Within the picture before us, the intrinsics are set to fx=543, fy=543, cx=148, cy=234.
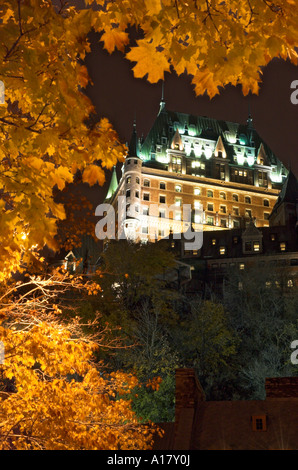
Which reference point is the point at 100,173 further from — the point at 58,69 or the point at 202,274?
the point at 202,274

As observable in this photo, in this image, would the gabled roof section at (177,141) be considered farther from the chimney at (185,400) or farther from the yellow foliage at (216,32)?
the yellow foliage at (216,32)

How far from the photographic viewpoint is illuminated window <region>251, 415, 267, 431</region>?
764 inches

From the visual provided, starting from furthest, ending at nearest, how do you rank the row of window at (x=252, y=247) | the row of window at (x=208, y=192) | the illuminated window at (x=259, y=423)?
the row of window at (x=208, y=192), the row of window at (x=252, y=247), the illuminated window at (x=259, y=423)

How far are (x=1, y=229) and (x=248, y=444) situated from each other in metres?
14.9

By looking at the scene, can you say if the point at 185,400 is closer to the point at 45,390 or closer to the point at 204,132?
the point at 45,390

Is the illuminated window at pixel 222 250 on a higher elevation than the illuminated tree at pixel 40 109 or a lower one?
higher

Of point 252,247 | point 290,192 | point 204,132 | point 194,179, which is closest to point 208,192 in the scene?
point 194,179

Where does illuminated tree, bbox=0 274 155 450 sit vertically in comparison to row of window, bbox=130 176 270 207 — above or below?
below

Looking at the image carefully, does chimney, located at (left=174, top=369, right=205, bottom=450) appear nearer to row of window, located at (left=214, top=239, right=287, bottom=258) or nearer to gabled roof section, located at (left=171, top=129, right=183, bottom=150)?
row of window, located at (left=214, top=239, right=287, bottom=258)

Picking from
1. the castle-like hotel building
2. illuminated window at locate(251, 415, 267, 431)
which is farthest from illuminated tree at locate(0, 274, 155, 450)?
the castle-like hotel building

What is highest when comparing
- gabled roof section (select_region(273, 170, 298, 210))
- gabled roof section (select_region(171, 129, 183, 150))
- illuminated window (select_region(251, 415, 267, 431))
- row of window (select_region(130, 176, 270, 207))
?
gabled roof section (select_region(171, 129, 183, 150))

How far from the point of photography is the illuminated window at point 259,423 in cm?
1940

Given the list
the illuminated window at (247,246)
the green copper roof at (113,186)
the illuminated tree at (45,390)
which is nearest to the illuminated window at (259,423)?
the illuminated tree at (45,390)

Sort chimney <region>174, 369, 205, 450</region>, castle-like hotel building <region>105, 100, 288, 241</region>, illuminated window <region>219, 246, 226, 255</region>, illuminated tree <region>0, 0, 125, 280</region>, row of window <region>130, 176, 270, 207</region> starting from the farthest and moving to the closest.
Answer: row of window <region>130, 176, 270, 207</region>
castle-like hotel building <region>105, 100, 288, 241</region>
illuminated window <region>219, 246, 226, 255</region>
chimney <region>174, 369, 205, 450</region>
illuminated tree <region>0, 0, 125, 280</region>
